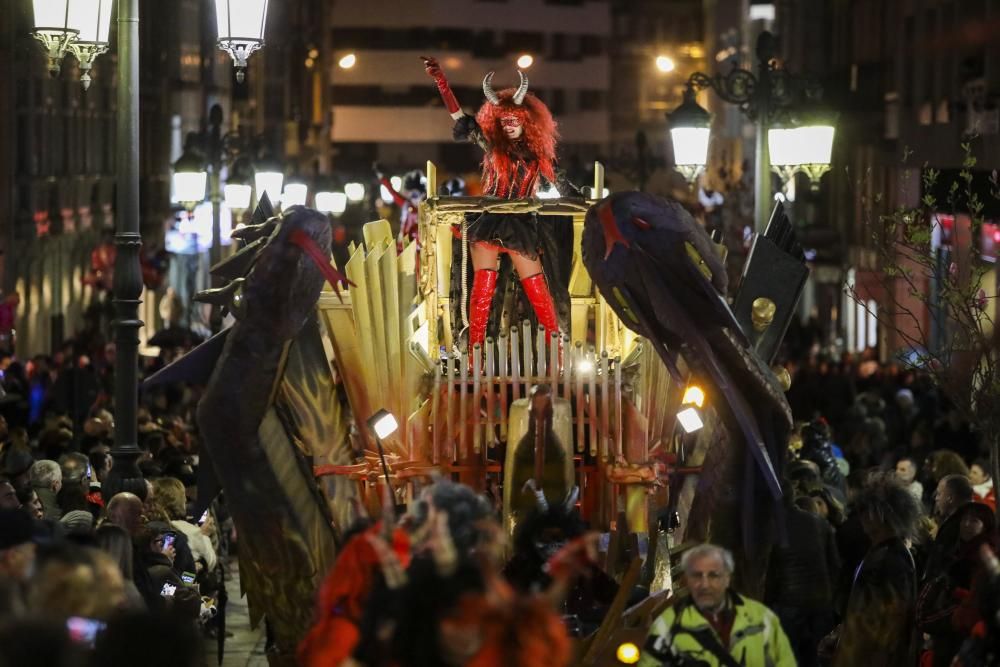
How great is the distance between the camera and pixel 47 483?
51.4ft

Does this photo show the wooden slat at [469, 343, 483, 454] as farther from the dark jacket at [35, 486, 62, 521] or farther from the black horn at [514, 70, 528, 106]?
the dark jacket at [35, 486, 62, 521]

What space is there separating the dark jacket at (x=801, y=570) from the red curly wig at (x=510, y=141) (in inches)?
115

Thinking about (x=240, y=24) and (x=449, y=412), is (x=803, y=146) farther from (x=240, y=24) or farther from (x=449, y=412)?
(x=449, y=412)

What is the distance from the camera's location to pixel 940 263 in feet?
56.3

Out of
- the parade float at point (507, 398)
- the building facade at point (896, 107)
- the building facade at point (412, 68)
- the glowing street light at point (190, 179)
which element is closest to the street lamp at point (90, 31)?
the parade float at point (507, 398)

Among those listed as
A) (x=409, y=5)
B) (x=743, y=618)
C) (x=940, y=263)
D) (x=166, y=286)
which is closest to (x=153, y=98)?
(x=166, y=286)

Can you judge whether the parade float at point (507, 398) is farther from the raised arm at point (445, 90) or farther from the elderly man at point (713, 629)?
the elderly man at point (713, 629)

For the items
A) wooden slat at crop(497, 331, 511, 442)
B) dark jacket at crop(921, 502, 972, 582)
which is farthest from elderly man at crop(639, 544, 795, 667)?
wooden slat at crop(497, 331, 511, 442)

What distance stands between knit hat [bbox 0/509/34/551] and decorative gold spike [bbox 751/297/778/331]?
18.1 feet

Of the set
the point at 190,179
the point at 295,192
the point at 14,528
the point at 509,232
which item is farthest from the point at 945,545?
the point at 295,192

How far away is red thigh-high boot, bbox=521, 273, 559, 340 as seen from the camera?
1543 centimetres

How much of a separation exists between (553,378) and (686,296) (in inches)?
59.6

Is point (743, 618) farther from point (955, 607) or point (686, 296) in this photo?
point (686, 296)

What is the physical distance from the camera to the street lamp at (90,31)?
15383mm
